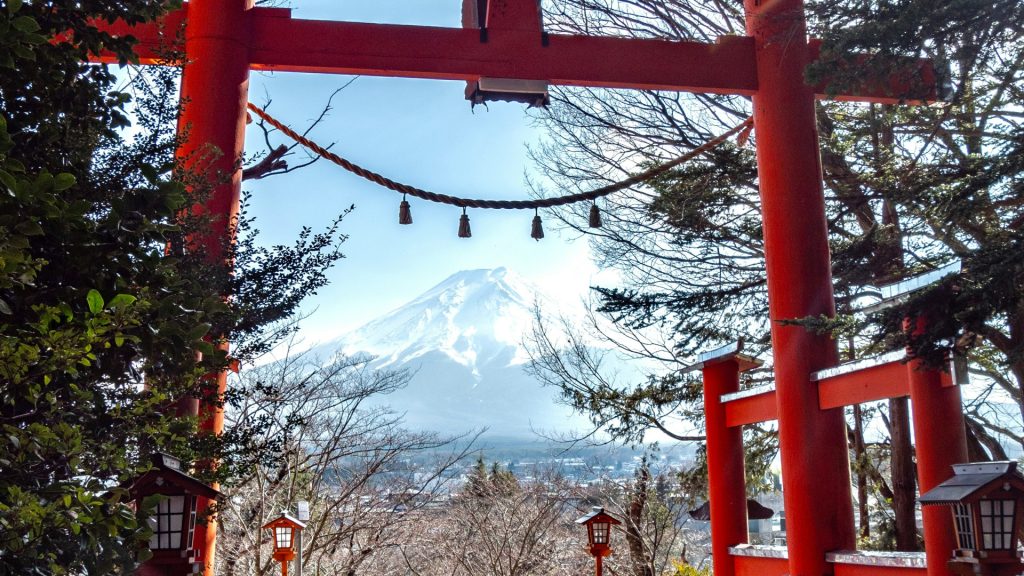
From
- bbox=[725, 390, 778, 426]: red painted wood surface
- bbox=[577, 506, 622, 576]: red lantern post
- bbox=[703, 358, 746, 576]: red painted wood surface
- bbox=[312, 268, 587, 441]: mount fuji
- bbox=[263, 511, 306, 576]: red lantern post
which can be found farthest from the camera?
bbox=[312, 268, 587, 441]: mount fuji

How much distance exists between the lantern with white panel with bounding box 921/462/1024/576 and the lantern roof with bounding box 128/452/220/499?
256 centimetres

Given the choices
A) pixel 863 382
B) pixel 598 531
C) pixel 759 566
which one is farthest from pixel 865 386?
pixel 598 531

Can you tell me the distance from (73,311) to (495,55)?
3.64 m

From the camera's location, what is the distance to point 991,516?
9.98 ft

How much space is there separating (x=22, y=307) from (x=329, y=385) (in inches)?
339

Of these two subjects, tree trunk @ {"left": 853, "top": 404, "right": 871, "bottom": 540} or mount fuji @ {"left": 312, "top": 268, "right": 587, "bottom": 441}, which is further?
mount fuji @ {"left": 312, "top": 268, "right": 587, "bottom": 441}

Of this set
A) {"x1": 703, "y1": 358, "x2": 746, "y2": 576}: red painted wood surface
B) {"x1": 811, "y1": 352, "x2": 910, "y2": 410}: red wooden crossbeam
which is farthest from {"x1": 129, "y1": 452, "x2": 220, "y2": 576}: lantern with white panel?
{"x1": 703, "y1": 358, "x2": 746, "y2": 576}: red painted wood surface

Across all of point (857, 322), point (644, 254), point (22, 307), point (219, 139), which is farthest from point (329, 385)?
point (22, 307)

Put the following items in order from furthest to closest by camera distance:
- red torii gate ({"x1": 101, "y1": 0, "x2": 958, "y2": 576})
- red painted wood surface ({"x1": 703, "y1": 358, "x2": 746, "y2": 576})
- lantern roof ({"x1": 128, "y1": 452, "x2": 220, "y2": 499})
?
red painted wood surface ({"x1": 703, "y1": 358, "x2": 746, "y2": 576}) < red torii gate ({"x1": 101, "y1": 0, "x2": 958, "y2": 576}) < lantern roof ({"x1": 128, "y1": 452, "x2": 220, "y2": 499})

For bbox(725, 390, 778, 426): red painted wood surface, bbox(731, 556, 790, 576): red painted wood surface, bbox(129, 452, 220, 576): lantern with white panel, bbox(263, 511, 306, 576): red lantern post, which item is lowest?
bbox(731, 556, 790, 576): red painted wood surface

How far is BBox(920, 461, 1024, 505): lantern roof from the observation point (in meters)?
3.02

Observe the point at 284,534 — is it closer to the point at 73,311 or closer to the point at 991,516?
the point at 991,516

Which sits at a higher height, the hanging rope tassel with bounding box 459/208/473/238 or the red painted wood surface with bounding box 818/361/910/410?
the hanging rope tassel with bounding box 459/208/473/238

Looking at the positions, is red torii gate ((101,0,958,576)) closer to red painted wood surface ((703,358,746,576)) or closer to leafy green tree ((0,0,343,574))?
red painted wood surface ((703,358,746,576))
